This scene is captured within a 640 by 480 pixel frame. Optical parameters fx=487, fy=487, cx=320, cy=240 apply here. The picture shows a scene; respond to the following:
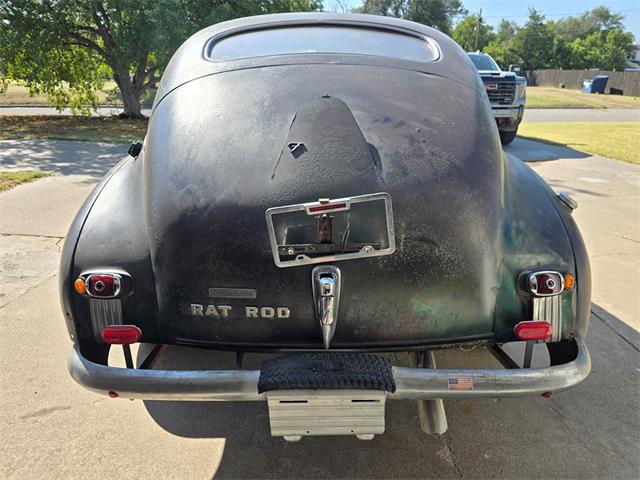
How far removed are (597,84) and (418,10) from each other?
18.0 m

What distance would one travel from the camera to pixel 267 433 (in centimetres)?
256

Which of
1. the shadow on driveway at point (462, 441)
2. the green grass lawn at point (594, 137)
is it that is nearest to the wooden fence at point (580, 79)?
the green grass lawn at point (594, 137)

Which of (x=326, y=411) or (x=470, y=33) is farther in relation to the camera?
(x=470, y=33)

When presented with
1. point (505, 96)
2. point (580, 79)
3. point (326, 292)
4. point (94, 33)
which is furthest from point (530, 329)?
point (580, 79)

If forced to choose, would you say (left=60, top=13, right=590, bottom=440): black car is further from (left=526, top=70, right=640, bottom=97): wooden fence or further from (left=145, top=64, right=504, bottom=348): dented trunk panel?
(left=526, top=70, right=640, bottom=97): wooden fence

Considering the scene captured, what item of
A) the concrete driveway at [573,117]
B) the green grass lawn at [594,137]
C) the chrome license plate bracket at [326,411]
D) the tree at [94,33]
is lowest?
the concrete driveway at [573,117]

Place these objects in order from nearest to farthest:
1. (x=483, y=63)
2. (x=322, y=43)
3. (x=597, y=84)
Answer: (x=322, y=43), (x=483, y=63), (x=597, y=84)

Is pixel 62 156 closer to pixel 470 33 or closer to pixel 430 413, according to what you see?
pixel 430 413

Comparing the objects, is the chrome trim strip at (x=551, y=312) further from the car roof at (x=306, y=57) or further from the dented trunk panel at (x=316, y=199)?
the car roof at (x=306, y=57)

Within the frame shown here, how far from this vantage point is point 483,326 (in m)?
2.14

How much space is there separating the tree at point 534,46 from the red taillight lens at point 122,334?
213ft

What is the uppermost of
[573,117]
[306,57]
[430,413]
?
[306,57]

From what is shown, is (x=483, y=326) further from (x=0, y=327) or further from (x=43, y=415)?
(x=0, y=327)

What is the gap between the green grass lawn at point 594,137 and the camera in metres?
11.6
